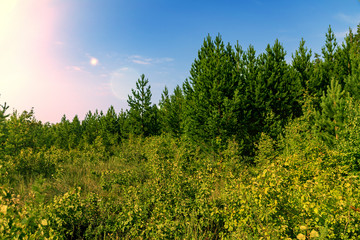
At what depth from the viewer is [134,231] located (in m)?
4.79

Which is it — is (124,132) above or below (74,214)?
above

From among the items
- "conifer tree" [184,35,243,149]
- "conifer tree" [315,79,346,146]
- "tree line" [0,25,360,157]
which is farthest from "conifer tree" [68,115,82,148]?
"conifer tree" [315,79,346,146]

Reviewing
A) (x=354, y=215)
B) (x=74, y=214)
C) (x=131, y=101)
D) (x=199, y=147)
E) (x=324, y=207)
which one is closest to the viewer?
(x=354, y=215)

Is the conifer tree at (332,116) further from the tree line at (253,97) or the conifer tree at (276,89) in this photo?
the conifer tree at (276,89)

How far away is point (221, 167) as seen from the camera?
38.6 feet

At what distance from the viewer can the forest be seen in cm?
401

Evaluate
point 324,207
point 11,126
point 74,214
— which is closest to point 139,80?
point 11,126

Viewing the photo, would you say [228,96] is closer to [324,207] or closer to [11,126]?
[324,207]

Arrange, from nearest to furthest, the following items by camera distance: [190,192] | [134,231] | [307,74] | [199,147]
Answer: [134,231], [190,192], [199,147], [307,74]

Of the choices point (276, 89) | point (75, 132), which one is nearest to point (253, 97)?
point (276, 89)

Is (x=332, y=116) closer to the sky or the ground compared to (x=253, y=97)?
closer to the ground

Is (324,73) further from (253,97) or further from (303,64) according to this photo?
(253,97)

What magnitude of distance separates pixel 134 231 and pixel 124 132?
24.3 meters

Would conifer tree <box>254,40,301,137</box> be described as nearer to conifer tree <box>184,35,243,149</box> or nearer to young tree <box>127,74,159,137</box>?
conifer tree <box>184,35,243,149</box>
